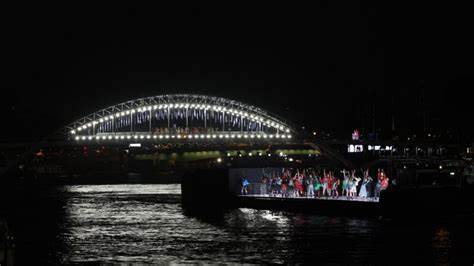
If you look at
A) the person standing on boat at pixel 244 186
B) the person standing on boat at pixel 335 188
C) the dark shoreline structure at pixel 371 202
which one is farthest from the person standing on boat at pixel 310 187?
the person standing on boat at pixel 244 186

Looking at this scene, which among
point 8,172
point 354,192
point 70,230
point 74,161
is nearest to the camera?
point 70,230

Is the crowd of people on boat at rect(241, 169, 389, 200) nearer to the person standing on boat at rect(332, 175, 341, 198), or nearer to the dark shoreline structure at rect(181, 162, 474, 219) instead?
the person standing on boat at rect(332, 175, 341, 198)

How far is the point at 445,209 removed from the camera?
33344 millimetres

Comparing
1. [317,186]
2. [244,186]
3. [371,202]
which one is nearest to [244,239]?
[371,202]

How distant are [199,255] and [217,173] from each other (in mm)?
18498

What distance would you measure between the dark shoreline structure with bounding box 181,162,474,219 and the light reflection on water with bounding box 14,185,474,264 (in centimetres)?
75

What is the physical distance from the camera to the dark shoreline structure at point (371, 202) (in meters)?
32.5

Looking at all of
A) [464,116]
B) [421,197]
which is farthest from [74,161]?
[421,197]

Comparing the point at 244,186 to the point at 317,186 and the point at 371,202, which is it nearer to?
the point at 317,186

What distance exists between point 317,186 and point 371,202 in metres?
5.49

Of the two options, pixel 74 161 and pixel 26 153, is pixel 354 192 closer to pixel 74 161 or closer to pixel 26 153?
pixel 26 153

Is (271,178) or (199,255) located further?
(271,178)

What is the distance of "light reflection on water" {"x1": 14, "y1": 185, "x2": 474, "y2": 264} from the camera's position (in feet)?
82.7

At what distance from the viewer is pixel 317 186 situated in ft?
131
